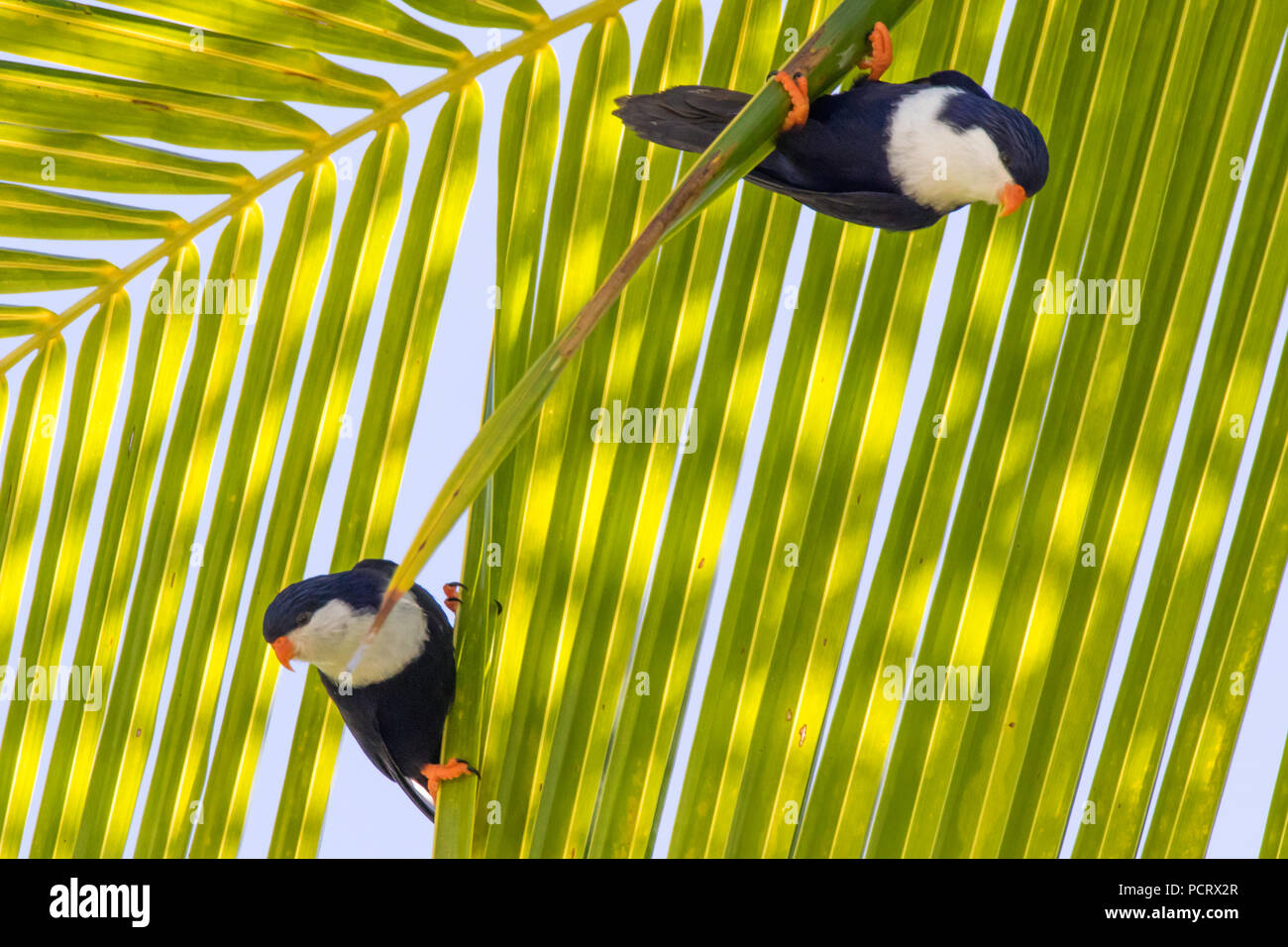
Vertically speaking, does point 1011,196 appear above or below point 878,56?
below

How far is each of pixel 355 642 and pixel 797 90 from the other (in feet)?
3.57

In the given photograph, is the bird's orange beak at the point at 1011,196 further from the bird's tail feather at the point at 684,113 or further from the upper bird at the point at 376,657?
the upper bird at the point at 376,657

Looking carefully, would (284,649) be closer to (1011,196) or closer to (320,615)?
(320,615)

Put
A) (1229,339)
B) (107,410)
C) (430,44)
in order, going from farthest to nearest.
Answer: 1. (107,410)
2. (430,44)
3. (1229,339)

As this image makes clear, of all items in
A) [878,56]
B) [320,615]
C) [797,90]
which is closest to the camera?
[797,90]

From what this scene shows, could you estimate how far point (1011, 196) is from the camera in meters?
1.46

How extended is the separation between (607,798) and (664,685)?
0.19 m

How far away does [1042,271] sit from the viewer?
158 cm

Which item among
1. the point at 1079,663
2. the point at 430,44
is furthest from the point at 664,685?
the point at 430,44

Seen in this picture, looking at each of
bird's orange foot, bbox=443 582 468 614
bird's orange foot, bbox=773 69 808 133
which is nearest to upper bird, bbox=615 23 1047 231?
bird's orange foot, bbox=773 69 808 133

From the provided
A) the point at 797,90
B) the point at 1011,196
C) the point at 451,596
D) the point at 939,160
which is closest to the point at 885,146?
the point at 939,160

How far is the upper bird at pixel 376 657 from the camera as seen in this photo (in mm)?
1683

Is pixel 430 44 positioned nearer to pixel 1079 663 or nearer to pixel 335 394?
pixel 335 394
